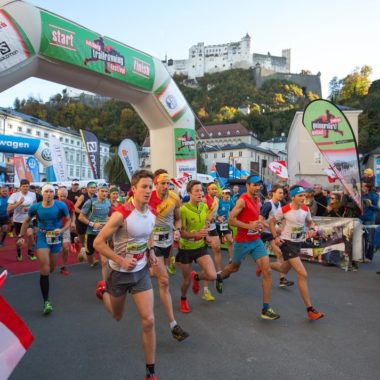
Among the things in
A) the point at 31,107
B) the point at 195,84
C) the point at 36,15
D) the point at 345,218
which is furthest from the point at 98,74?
the point at 195,84

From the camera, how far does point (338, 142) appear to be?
896 cm

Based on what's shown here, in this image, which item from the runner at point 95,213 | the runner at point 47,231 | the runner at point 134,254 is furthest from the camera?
the runner at point 95,213

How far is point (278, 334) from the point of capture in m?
4.40

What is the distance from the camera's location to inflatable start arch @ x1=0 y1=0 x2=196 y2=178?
337 inches

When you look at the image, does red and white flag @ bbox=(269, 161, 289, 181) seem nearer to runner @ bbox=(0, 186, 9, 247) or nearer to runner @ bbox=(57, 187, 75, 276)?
runner @ bbox=(57, 187, 75, 276)

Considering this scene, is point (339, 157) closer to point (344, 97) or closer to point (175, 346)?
point (175, 346)

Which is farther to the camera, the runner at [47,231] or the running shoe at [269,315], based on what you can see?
the runner at [47,231]

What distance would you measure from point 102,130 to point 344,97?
57.1m

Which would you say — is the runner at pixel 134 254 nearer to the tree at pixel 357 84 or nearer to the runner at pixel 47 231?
the runner at pixel 47 231

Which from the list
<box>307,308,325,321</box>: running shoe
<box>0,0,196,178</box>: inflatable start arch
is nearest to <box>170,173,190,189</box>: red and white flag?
<box>0,0,196,178</box>: inflatable start arch

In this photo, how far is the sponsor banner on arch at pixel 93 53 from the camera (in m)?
9.33

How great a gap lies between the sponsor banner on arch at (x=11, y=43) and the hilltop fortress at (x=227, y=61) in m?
121

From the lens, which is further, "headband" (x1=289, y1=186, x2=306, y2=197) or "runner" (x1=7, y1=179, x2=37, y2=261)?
"runner" (x1=7, y1=179, x2=37, y2=261)

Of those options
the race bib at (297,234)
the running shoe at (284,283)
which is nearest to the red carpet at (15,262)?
the running shoe at (284,283)
